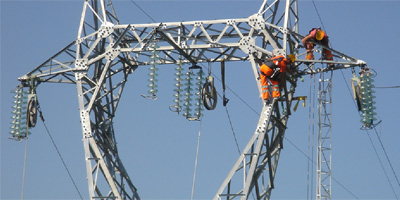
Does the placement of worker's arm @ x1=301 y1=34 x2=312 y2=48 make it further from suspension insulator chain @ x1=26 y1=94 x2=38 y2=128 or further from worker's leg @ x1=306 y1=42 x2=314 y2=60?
suspension insulator chain @ x1=26 y1=94 x2=38 y2=128

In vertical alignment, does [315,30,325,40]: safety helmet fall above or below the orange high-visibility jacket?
above

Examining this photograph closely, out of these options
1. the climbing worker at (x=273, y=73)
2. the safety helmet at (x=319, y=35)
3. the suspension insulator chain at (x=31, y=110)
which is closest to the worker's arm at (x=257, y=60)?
the climbing worker at (x=273, y=73)

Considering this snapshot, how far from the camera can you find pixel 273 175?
3991 centimetres

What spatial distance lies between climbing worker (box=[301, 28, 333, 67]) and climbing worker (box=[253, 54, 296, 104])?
145 cm

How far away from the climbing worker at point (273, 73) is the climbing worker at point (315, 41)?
1.45 meters

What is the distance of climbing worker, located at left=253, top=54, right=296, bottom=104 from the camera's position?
3822cm

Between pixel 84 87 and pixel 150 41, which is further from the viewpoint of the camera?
pixel 84 87

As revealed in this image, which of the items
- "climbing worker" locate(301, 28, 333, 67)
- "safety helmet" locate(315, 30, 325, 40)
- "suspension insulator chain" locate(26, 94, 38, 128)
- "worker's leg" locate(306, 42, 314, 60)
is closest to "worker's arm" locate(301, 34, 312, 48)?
"climbing worker" locate(301, 28, 333, 67)

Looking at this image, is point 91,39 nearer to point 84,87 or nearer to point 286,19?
point 84,87

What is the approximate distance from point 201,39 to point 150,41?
94.3 inches

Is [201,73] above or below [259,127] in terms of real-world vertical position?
above

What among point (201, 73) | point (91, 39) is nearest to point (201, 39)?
point (201, 73)

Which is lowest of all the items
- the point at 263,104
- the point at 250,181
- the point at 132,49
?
the point at 250,181

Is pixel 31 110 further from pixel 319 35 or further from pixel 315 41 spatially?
pixel 319 35
